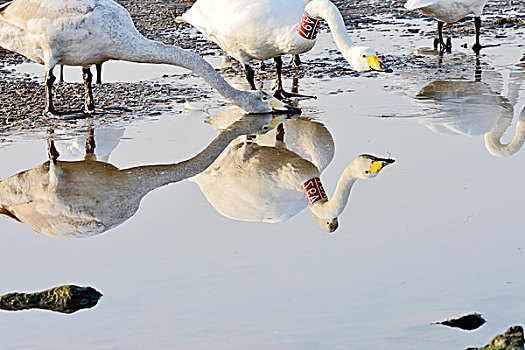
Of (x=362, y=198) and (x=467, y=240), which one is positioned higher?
(x=362, y=198)

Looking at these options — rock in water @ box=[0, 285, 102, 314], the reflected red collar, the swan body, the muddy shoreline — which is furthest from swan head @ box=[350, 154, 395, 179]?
the swan body

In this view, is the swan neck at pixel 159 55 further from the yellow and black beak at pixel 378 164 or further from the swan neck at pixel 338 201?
the swan neck at pixel 338 201

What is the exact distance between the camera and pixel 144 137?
8867 millimetres

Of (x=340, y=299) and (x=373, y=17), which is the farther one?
(x=373, y=17)

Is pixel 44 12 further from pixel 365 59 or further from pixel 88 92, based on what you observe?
pixel 365 59

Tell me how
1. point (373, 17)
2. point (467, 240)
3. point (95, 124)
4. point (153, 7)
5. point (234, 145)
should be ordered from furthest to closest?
1. point (153, 7)
2. point (373, 17)
3. point (95, 124)
4. point (234, 145)
5. point (467, 240)

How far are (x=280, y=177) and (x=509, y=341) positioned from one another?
3457 millimetres

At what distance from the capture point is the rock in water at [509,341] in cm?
403

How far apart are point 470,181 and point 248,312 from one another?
286 cm

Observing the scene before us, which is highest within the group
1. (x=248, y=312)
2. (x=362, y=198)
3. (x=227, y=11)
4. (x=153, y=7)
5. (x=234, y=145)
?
(x=153, y=7)

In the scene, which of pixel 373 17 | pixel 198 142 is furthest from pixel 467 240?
pixel 373 17

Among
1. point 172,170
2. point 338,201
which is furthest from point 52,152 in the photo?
point 338,201

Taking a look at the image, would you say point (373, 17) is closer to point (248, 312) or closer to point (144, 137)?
point (144, 137)

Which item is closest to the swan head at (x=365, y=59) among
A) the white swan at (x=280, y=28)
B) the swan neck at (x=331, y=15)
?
the white swan at (x=280, y=28)
